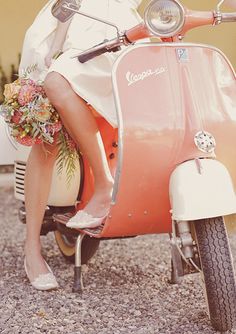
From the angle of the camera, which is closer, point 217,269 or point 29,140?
point 217,269

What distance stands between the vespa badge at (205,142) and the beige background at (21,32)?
285 centimetres

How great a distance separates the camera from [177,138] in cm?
272

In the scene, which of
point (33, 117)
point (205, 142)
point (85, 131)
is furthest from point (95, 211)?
point (205, 142)

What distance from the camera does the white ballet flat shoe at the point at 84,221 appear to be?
2.97 metres

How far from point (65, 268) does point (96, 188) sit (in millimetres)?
703

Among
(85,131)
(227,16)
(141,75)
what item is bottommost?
(85,131)

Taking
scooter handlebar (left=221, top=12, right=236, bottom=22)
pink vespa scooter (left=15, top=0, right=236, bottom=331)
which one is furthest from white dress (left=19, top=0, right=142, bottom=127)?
scooter handlebar (left=221, top=12, right=236, bottom=22)

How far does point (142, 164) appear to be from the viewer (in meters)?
2.74

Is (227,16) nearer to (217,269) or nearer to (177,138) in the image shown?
(177,138)

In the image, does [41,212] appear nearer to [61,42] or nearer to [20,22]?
[61,42]

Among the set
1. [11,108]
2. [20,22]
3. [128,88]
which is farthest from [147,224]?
[20,22]

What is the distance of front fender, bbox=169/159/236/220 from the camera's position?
8.48 feet

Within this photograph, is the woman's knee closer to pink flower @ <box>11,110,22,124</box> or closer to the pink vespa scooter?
pink flower @ <box>11,110,22,124</box>

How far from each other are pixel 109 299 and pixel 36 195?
49cm
